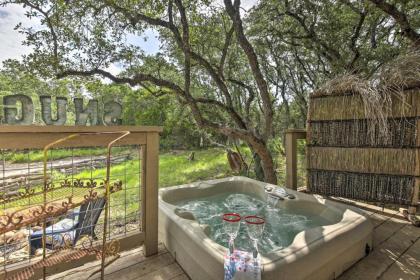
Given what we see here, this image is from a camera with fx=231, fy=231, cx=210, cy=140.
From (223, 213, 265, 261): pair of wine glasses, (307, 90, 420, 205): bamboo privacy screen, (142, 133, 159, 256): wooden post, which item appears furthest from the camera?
(307, 90, 420, 205): bamboo privacy screen

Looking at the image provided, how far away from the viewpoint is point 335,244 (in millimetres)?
1513

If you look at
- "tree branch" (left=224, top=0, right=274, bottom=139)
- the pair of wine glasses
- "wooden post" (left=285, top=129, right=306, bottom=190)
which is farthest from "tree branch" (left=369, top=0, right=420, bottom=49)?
the pair of wine glasses

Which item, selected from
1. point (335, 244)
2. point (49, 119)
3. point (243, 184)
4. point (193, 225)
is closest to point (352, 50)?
point (243, 184)

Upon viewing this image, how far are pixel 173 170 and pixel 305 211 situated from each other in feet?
20.2

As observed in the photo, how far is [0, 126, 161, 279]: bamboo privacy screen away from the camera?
4.05ft

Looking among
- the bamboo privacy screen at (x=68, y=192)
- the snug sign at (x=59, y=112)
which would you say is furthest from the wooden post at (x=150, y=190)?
the snug sign at (x=59, y=112)

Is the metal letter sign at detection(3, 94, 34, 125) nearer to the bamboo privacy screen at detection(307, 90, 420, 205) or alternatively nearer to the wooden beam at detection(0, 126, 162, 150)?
the wooden beam at detection(0, 126, 162, 150)

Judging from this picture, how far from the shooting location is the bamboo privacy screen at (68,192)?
1.23 m

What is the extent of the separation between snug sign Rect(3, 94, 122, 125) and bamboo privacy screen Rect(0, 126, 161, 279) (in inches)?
4.1

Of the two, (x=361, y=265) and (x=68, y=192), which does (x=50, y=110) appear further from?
(x=361, y=265)

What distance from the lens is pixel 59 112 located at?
1.52 m

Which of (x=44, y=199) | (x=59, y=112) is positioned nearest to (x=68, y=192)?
(x=44, y=199)

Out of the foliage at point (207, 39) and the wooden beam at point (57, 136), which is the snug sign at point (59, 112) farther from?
the foliage at point (207, 39)

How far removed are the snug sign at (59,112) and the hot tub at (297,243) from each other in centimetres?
94
